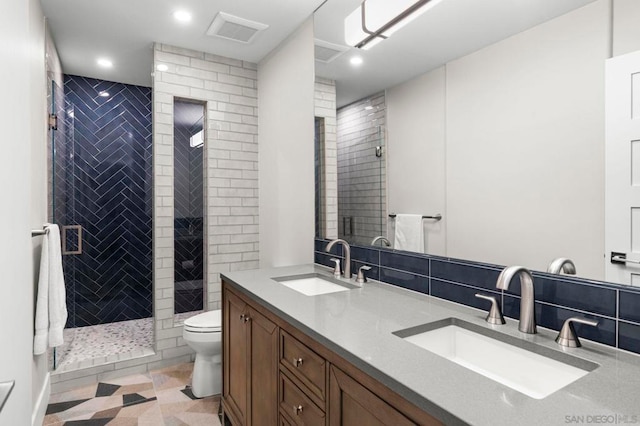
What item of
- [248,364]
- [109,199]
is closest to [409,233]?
[248,364]

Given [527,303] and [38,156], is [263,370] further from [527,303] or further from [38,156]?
[38,156]

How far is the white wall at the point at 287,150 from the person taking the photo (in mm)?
2717

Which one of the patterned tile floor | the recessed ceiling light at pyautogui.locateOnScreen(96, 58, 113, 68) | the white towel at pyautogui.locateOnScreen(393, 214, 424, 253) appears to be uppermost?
the recessed ceiling light at pyautogui.locateOnScreen(96, 58, 113, 68)

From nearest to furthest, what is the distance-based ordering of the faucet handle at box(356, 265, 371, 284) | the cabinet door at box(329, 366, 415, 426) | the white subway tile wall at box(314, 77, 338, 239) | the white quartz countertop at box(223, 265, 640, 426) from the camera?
the white quartz countertop at box(223, 265, 640, 426) → the cabinet door at box(329, 366, 415, 426) → the faucet handle at box(356, 265, 371, 284) → the white subway tile wall at box(314, 77, 338, 239)

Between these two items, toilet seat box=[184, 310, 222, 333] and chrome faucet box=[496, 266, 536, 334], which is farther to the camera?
toilet seat box=[184, 310, 222, 333]

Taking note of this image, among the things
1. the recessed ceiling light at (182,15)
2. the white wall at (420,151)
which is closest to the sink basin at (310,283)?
the white wall at (420,151)

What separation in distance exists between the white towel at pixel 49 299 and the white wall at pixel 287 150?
5.02 ft

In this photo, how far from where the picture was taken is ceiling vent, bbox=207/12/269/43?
8.77 ft

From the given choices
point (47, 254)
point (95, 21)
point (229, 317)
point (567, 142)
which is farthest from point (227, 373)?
point (95, 21)

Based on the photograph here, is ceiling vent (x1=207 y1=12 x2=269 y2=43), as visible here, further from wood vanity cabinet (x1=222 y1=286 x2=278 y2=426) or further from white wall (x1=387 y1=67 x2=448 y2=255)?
wood vanity cabinet (x1=222 y1=286 x2=278 y2=426)

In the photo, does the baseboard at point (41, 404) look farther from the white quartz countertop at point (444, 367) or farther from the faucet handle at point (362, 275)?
the faucet handle at point (362, 275)

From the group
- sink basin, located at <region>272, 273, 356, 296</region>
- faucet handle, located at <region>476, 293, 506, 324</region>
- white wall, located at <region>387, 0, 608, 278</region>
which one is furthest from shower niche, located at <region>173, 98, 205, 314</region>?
faucet handle, located at <region>476, 293, 506, 324</region>

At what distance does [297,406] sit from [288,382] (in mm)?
101

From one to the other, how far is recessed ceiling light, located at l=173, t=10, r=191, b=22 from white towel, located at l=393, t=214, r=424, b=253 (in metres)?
2.08
